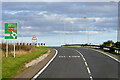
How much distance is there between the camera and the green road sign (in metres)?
23.6

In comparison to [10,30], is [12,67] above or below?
below

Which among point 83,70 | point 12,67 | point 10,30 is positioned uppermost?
point 10,30

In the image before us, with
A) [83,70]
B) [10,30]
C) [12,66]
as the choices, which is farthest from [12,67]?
[10,30]

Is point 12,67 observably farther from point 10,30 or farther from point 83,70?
point 10,30

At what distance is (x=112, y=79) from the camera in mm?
12812

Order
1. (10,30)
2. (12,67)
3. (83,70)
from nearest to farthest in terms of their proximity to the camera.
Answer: (83,70), (12,67), (10,30)

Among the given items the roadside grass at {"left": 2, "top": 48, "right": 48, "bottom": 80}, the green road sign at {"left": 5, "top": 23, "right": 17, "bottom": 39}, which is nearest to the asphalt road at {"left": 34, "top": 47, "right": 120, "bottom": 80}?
the roadside grass at {"left": 2, "top": 48, "right": 48, "bottom": 80}

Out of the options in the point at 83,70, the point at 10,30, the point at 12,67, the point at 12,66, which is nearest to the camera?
the point at 83,70

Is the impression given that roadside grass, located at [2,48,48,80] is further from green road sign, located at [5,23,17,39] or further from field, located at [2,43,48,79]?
green road sign, located at [5,23,17,39]

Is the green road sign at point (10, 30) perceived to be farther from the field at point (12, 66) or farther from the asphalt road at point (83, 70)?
the asphalt road at point (83, 70)

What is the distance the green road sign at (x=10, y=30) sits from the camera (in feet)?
77.4

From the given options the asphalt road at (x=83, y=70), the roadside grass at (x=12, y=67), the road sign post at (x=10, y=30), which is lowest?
the asphalt road at (x=83, y=70)

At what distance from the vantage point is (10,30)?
933 inches

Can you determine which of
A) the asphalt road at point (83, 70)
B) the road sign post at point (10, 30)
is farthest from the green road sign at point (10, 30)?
the asphalt road at point (83, 70)
